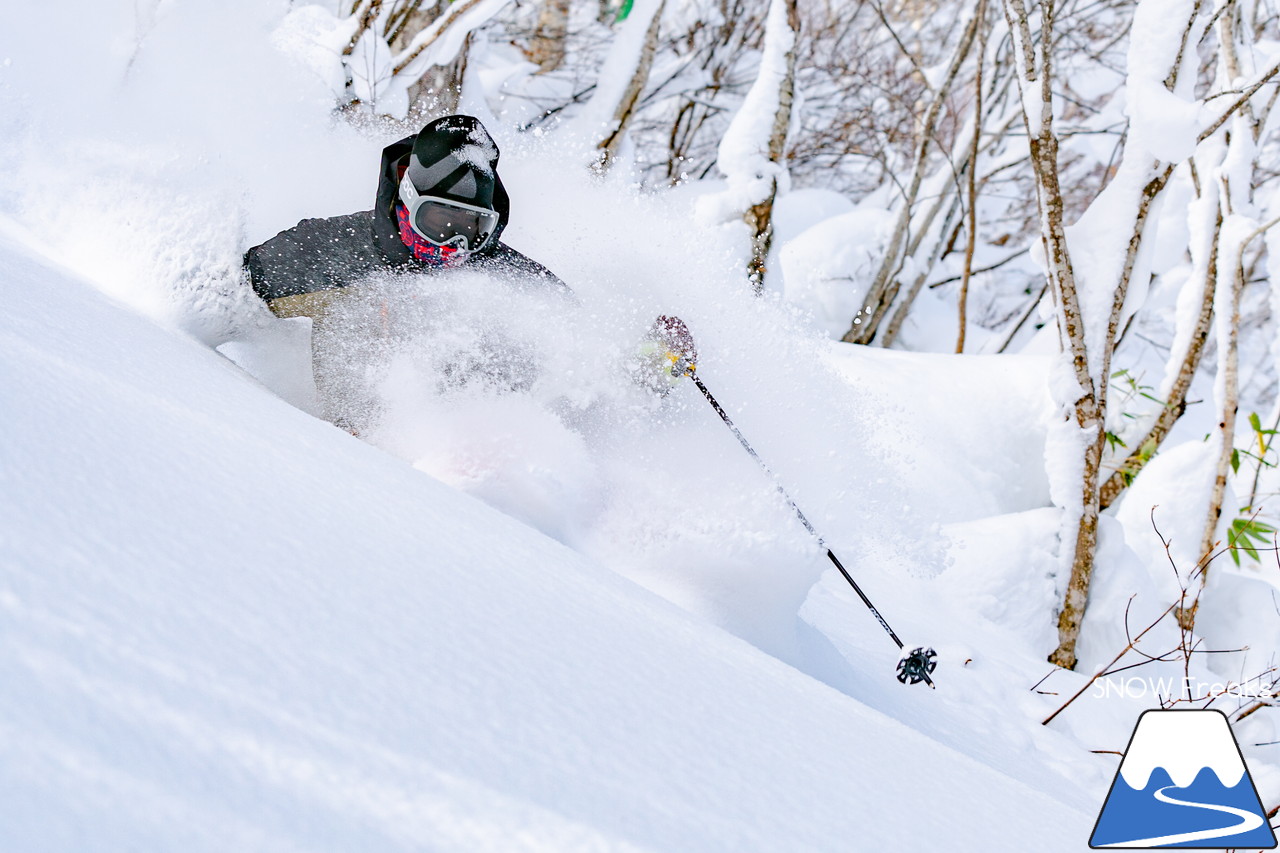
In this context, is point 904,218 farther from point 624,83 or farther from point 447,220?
point 447,220

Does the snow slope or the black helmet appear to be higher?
the black helmet

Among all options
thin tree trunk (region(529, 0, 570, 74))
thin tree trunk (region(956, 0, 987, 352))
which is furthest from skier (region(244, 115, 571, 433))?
thin tree trunk (region(529, 0, 570, 74))

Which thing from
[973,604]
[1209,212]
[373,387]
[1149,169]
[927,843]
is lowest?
[927,843]

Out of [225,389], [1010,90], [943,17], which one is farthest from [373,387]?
[943,17]

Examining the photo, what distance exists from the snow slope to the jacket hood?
1416 mm

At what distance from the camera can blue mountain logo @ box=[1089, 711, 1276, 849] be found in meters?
1.29

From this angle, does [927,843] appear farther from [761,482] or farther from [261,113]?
[261,113]

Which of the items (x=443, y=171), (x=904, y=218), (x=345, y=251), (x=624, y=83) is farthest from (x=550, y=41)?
(x=443, y=171)

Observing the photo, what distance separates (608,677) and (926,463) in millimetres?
3792

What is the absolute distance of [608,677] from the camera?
1092 mm

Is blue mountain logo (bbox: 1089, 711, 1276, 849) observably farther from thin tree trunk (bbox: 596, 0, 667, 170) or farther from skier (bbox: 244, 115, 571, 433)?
thin tree trunk (bbox: 596, 0, 667, 170)

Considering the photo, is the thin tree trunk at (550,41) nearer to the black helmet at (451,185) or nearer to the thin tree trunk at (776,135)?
the thin tree trunk at (776,135)

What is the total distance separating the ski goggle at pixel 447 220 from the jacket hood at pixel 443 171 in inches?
1.0

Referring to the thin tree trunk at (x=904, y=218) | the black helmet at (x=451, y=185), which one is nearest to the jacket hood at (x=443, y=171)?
the black helmet at (x=451, y=185)
